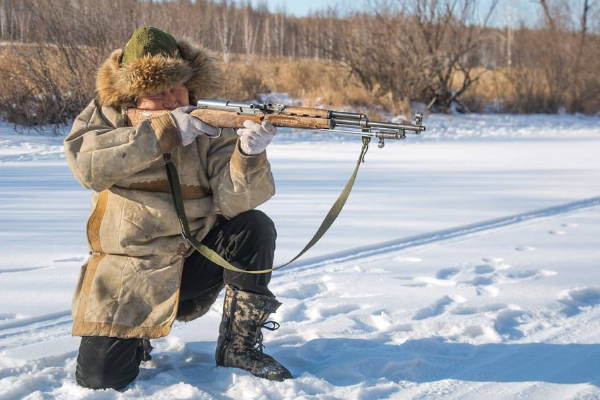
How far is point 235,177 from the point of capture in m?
2.43

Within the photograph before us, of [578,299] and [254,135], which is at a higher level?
[254,135]

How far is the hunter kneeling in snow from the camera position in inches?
93.0

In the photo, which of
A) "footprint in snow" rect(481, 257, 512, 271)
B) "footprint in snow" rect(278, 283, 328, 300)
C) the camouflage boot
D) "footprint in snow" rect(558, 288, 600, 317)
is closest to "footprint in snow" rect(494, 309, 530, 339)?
"footprint in snow" rect(558, 288, 600, 317)

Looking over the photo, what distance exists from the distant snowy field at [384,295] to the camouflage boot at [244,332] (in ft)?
0.16

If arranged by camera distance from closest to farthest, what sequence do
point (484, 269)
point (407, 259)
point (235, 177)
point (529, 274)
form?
1. point (235, 177)
2. point (529, 274)
3. point (484, 269)
4. point (407, 259)

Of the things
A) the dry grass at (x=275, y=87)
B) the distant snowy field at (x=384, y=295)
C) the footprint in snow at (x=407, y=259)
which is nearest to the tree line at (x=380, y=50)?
the dry grass at (x=275, y=87)

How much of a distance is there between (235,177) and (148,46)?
1.83 feet

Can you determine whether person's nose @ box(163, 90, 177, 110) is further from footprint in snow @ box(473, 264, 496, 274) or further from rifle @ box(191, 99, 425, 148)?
footprint in snow @ box(473, 264, 496, 274)

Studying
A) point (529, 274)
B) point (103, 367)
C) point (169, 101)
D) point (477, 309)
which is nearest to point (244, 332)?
point (103, 367)

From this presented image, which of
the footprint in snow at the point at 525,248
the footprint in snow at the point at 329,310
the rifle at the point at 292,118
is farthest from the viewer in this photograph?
the footprint in snow at the point at 525,248

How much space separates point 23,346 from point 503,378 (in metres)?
1.78

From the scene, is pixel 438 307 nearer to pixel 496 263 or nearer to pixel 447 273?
pixel 447 273

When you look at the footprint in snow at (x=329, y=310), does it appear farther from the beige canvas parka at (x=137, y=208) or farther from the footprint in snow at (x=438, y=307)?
the beige canvas parka at (x=137, y=208)

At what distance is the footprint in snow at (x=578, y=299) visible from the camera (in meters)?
3.24
